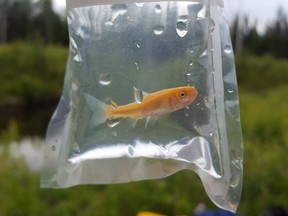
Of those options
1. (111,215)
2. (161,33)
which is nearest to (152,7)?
(161,33)

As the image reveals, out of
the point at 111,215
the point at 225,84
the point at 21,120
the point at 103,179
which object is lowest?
the point at 21,120

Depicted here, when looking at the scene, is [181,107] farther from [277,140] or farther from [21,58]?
[21,58]

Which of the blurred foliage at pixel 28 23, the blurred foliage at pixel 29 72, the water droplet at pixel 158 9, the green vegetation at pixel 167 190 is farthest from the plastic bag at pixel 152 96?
the blurred foliage at pixel 29 72

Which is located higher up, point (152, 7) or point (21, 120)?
point (152, 7)

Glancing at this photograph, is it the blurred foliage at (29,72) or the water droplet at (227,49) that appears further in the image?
the blurred foliage at (29,72)

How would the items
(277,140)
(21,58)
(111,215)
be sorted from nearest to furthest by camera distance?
(111,215) < (277,140) < (21,58)

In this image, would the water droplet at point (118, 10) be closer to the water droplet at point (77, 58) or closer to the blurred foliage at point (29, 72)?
the water droplet at point (77, 58)

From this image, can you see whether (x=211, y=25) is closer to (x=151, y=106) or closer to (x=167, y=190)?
(x=151, y=106)

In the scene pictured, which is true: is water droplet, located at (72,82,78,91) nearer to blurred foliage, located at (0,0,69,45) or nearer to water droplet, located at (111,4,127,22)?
water droplet, located at (111,4,127,22)
